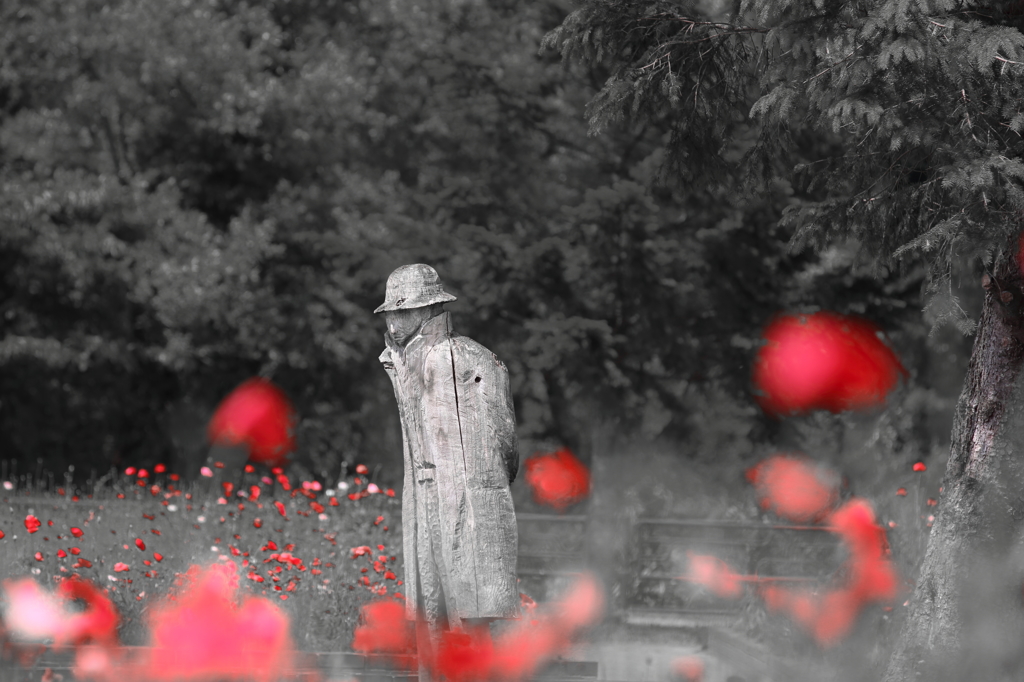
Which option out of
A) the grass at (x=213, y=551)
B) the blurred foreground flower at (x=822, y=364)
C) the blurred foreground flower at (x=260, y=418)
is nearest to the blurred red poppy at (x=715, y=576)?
the blurred foreground flower at (x=822, y=364)

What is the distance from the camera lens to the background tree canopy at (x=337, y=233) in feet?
41.9

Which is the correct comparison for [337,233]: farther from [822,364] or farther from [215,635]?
[215,635]

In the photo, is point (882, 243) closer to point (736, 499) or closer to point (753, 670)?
point (753, 670)

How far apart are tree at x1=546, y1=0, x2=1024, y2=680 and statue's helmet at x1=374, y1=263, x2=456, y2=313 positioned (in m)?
2.50

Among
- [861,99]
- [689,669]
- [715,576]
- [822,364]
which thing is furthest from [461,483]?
[822,364]

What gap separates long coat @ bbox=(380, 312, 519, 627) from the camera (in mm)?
4688

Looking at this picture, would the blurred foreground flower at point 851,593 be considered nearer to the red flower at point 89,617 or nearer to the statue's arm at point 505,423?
the statue's arm at point 505,423

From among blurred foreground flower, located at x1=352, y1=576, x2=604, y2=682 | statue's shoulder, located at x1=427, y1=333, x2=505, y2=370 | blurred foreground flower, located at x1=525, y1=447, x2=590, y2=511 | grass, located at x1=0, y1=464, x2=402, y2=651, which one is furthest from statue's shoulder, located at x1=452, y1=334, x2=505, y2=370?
blurred foreground flower, located at x1=525, y1=447, x2=590, y2=511

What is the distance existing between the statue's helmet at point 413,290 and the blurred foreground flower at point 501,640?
4.54 ft

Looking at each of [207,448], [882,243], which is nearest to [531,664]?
[882,243]

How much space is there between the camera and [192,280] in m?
14.8

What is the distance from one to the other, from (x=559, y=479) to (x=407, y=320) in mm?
11512

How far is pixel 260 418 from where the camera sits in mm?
17594

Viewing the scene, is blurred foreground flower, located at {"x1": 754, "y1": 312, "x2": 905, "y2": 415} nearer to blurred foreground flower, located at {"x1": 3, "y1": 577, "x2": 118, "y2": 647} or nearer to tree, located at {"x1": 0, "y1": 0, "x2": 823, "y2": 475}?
tree, located at {"x1": 0, "y1": 0, "x2": 823, "y2": 475}
